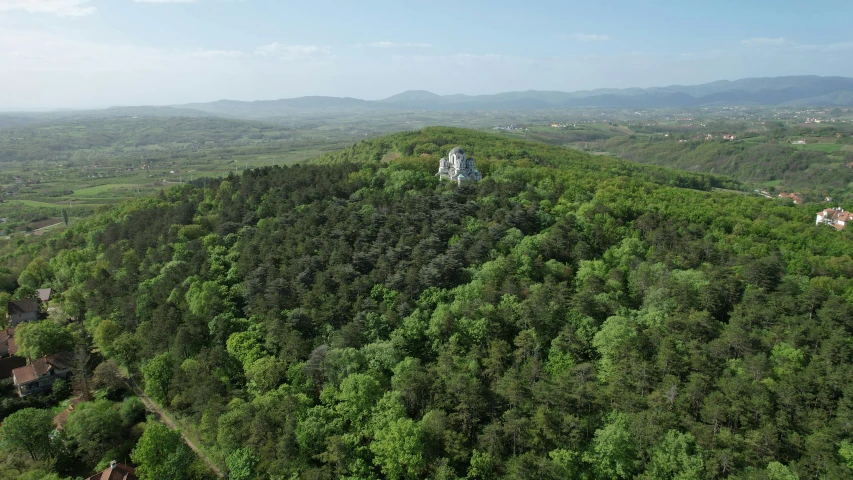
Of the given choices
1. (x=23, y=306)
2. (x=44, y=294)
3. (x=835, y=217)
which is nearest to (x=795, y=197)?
(x=835, y=217)

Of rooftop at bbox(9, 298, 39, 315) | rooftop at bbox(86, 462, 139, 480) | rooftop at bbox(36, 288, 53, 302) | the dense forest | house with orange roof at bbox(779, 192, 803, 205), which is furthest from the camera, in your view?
the dense forest

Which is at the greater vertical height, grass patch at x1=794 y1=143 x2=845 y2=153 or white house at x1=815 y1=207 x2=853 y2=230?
grass patch at x1=794 y1=143 x2=845 y2=153

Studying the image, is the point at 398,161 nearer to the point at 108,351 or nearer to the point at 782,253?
the point at 108,351

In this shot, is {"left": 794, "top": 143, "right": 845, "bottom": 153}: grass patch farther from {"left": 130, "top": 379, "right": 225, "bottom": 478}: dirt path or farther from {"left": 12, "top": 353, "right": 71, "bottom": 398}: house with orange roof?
{"left": 12, "top": 353, "right": 71, "bottom": 398}: house with orange roof

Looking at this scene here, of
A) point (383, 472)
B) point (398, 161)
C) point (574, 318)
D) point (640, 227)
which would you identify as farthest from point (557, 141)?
point (383, 472)

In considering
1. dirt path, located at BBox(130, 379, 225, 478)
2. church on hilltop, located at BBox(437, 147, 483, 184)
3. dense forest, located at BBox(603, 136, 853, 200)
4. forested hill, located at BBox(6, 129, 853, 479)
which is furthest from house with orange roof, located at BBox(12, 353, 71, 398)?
dense forest, located at BBox(603, 136, 853, 200)

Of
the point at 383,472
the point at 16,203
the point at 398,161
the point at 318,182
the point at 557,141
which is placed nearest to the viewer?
the point at 383,472

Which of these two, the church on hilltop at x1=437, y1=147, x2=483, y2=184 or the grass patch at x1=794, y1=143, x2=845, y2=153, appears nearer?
the church on hilltop at x1=437, y1=147, x2=483, y2=184
